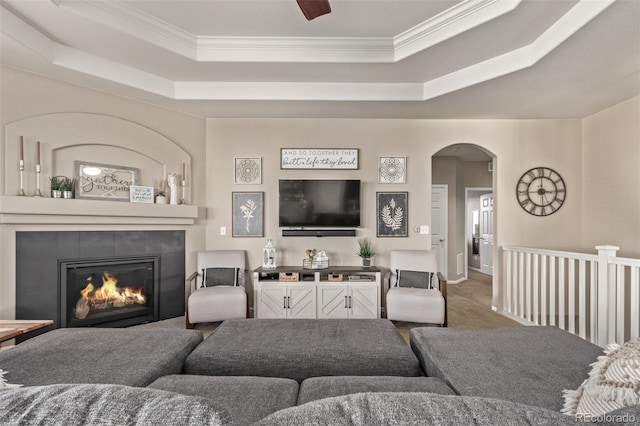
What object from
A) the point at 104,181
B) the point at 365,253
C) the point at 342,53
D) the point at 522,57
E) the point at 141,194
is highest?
the point at 342,53

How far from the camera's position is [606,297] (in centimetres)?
267

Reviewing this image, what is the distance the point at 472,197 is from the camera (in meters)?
7.82

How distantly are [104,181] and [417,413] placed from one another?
12.1 feet

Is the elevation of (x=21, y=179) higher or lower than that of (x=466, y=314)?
higher

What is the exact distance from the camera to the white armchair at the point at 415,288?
327 cm

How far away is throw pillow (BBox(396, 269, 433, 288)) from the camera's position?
364cm

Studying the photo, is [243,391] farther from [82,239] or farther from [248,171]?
[248,171]

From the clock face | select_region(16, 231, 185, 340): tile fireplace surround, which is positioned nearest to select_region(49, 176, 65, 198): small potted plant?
Answer: select_region(16, 231, 185, 340): tile fireplace surround

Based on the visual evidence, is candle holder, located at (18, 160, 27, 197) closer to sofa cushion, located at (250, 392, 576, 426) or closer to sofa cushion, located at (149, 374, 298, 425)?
sofa cushion, located at (149, 374, 298, 425)

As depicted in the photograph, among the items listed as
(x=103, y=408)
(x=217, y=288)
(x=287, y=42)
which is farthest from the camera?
(x=217, y=288)

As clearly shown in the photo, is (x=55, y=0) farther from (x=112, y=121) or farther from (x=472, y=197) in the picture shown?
(x=472, y=197)

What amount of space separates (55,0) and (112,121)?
1327 millimetres

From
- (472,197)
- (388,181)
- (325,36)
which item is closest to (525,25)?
(325,36)

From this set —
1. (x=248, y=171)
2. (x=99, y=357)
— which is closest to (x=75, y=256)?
(x=248, y=171)
